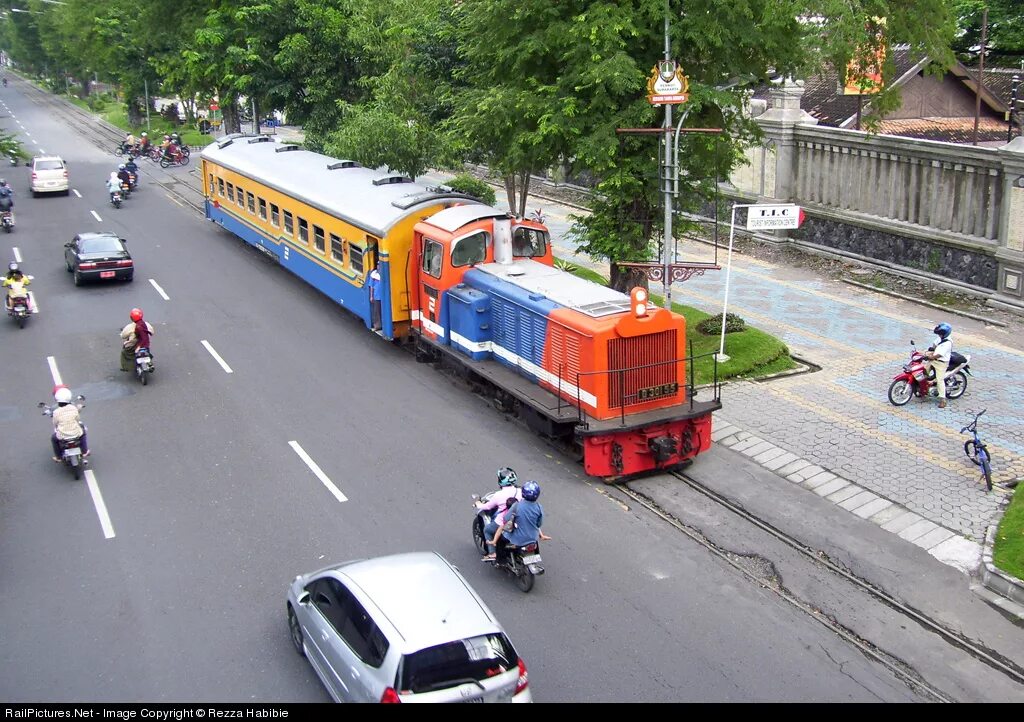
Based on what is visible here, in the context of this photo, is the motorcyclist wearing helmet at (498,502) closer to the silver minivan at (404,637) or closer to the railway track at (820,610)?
the silver minivan at (404,637)

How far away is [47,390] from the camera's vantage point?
19250 millimetres

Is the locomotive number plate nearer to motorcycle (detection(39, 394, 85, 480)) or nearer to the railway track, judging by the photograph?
the railway track

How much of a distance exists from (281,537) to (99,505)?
3148 mm

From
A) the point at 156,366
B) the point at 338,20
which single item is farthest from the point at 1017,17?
the point at 156,366

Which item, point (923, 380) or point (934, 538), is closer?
point (934, 538)

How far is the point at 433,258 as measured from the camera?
62.8 feet

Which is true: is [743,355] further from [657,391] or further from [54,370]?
[54,370]

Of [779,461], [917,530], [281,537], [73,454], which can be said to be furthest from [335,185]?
[917,530]

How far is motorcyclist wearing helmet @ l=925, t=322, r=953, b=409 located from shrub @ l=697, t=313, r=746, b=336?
13.8 feet

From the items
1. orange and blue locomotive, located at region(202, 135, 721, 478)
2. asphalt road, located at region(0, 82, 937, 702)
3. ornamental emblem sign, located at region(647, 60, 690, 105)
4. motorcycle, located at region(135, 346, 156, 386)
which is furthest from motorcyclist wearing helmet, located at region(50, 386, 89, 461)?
ornamental emblem sign, located at region(647, 60, 690, 105)

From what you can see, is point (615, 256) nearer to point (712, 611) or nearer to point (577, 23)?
point (577, 23)

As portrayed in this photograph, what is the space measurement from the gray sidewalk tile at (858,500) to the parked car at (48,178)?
3678cm

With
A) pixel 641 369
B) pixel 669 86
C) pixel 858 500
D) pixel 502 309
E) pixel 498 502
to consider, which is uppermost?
pixel 669 86

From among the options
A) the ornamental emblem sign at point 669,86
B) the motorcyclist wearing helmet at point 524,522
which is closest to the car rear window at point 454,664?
the motorcyclist wearing helmet at point 524,522
